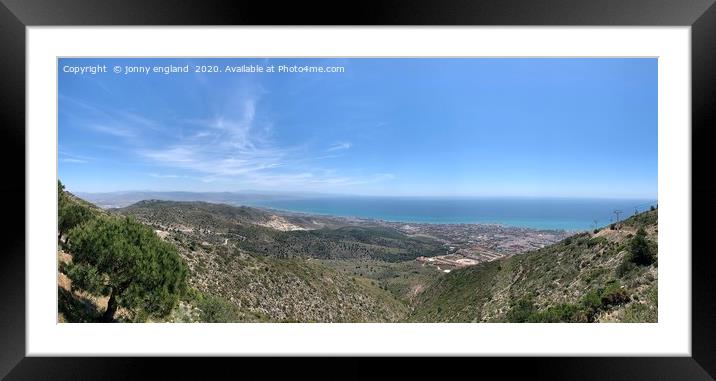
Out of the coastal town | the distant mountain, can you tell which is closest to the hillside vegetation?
the distant mountain

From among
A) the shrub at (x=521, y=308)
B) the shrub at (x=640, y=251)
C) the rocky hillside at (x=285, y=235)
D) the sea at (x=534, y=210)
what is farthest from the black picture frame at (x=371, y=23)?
the rocky hillside at (x=285, y=235)

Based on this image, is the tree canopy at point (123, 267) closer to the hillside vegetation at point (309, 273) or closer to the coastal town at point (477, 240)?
the hillside vegetation at point (309, 273)

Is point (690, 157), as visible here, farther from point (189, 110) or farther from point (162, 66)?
point (189, 110)

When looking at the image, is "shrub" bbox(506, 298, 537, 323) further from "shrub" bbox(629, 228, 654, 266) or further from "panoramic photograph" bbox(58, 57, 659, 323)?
"shrub" bbox(629, 228, 654, 266)

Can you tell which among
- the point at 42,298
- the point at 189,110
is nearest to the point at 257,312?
the point at 189,110

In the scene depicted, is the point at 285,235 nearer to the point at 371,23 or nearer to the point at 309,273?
the point at 309,273
